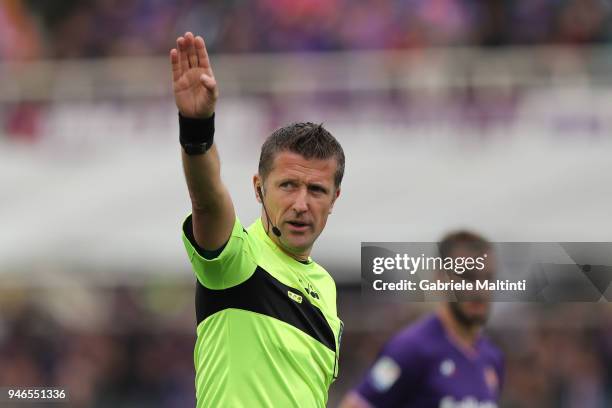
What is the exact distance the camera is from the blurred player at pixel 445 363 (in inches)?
288

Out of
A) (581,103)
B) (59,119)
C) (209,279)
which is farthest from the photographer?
(59,119)

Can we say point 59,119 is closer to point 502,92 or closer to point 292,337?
point 502,92

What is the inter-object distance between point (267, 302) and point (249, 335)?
6.1 inches

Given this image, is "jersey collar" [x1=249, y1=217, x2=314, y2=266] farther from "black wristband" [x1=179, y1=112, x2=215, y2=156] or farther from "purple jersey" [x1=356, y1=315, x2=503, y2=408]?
"purple jersey" [x1=356, y1=315, x2=503, y2=408]

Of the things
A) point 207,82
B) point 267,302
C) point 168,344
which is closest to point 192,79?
point 207,82

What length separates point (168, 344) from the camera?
44.3ft

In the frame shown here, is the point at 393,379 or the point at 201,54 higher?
the point at 201,54

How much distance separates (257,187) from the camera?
4.61 m

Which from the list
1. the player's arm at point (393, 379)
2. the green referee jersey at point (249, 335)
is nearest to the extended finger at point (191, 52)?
the green referee jersey at point (249, 335)

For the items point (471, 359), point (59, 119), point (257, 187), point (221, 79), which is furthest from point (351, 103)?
point (257, 187)

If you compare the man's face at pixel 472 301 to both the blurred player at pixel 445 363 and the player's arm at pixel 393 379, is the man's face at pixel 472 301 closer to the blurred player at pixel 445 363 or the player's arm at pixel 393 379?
the blurred player at pixel 445 363

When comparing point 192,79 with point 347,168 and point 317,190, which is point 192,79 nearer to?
point 317,190

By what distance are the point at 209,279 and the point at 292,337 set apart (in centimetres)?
40

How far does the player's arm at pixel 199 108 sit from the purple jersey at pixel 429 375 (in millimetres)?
3562
